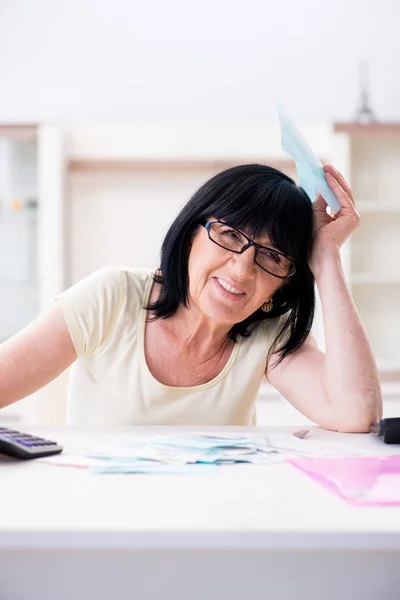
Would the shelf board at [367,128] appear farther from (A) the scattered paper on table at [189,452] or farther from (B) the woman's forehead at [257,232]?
(A) the scattered paper on table at [189,452]

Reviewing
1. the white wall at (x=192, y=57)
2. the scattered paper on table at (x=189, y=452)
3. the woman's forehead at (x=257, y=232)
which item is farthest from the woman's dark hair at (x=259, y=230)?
the white wall at (x=192, y=57)

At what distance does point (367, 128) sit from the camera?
3703mm

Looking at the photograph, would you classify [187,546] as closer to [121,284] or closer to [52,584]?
[52,584]

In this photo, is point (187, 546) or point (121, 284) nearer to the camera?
point (187, 546)

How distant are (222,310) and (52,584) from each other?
73 cm

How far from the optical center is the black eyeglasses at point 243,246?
4.53ft

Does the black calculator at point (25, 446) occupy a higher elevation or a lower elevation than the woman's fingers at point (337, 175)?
lower

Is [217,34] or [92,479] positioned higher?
[217,34]

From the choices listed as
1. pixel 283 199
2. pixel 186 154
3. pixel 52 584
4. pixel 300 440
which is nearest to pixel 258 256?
pixel 283 199

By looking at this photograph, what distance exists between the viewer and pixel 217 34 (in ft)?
→ 13.7

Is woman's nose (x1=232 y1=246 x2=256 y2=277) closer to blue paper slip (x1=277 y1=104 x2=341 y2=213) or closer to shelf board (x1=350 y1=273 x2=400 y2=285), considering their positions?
blue paper slip (x1=277 y1=104 x2=341 y2=213)

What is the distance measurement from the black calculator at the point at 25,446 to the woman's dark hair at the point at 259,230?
0.52 meters

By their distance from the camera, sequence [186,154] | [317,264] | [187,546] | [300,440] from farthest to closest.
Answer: [186,154] < [317,264] < [300,440] < [187,546]

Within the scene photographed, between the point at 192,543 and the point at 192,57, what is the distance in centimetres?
386
